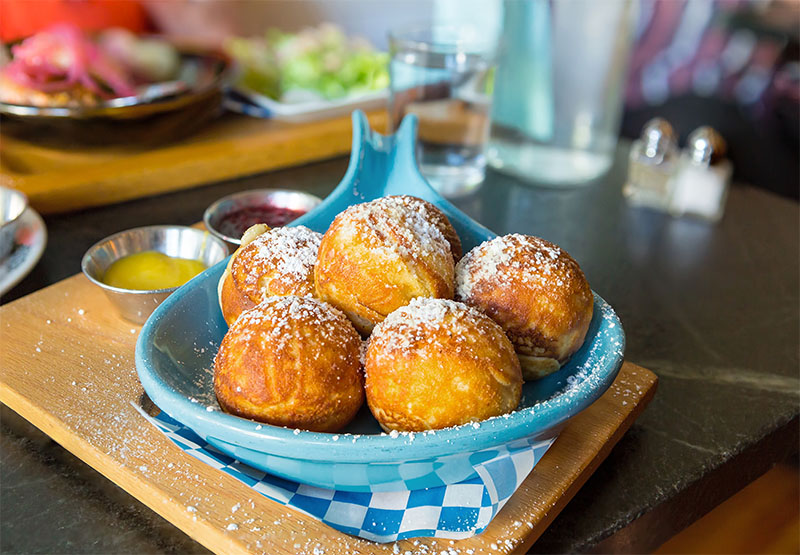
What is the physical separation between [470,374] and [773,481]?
666 millimetres

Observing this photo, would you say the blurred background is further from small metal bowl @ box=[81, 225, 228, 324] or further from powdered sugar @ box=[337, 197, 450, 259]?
powdered sugar @ box=[337, 197, 450, 259]

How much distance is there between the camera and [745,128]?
311 cm

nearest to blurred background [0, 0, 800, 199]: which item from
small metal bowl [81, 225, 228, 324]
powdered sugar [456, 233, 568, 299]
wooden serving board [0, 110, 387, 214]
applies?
wooden serving board [0, 110, 387, 214]

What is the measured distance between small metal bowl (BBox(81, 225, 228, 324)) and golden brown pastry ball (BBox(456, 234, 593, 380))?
0.40m

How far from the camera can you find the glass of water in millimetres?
1381

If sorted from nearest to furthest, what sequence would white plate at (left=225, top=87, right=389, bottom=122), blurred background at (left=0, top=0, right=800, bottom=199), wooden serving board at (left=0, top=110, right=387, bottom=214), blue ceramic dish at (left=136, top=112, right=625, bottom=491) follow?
blue ceramic dish at (left=136, top=112, right=625, bottom=491) < wooden serving board at (left=0, top=110, right=387, bottom=214) < white plate at (left=225, top=87, right=389, bottom=122) < blurred background at (left=0, top=0, right=800, bottom=199)

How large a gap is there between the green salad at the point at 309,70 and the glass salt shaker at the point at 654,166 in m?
0.73

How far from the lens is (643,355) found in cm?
96

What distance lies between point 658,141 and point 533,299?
0.88 metres

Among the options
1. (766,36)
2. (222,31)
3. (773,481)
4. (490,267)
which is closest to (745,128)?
(766,36)

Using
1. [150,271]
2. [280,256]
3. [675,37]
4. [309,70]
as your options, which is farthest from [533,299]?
[675,37]

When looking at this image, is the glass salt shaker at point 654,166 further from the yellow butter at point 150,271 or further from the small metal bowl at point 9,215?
the small metal bowl at point 9,215

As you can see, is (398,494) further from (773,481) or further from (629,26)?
(629,26)

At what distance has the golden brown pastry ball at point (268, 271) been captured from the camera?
2.26ft
